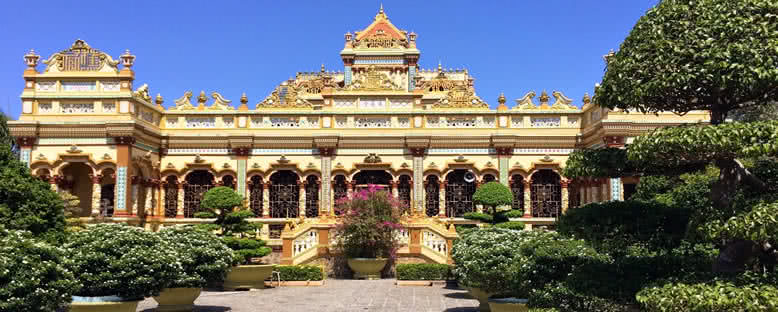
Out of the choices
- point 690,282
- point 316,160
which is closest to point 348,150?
point 316,160

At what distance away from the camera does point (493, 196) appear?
2394cm

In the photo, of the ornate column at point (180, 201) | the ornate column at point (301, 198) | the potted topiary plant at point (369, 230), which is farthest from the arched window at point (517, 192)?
the ornate column at point (180, 201)

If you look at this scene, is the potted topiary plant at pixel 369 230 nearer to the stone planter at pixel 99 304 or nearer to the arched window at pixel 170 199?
the arched window at pixel 170 199

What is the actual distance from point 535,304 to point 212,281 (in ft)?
22.4

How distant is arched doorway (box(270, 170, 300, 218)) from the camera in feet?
90.8

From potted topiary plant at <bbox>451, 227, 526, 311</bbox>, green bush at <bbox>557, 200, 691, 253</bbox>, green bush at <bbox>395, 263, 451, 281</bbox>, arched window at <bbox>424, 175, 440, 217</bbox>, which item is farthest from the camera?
arched window at <bbox>424, 175, 440, 217</bbox>

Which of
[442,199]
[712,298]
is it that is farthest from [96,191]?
[712,298]

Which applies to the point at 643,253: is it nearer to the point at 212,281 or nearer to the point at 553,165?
the point at 212,281

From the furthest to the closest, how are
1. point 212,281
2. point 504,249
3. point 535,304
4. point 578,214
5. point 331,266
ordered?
point 331,266, point 212,281, point 504,249, point 535,304, point 578,214

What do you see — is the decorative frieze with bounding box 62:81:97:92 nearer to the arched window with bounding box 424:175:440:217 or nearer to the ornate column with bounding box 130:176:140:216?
the ornate column with bounding box 130:176:140:216

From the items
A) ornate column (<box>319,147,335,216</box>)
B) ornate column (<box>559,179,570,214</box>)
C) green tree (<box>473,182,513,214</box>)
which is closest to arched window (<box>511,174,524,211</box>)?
ornate column (<box>559,179,570,214</box>)

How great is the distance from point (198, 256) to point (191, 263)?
14.2 inches

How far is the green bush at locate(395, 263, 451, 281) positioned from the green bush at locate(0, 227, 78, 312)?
454 inches

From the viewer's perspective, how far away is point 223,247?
1380 cm
